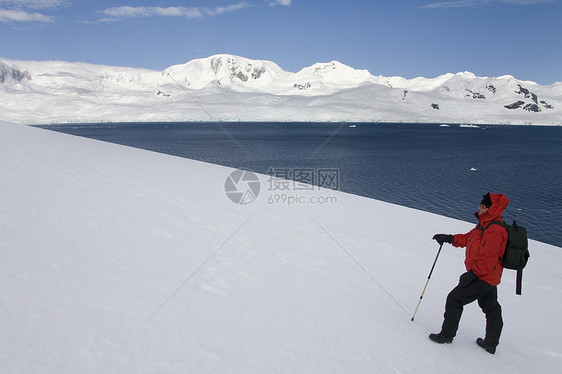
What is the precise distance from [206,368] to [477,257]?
132 inches

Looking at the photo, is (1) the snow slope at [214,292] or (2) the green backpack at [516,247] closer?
(1) the snow slope at [214,292]

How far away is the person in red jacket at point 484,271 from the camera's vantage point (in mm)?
4273

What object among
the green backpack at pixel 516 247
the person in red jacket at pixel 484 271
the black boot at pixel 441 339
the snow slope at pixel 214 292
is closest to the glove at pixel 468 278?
the person in red jacket at pixel 484 271

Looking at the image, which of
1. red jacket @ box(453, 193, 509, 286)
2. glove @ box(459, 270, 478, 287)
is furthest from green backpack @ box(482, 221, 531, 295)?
glove @ box(459, 270, 478, 287)

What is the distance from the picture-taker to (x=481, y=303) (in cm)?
469

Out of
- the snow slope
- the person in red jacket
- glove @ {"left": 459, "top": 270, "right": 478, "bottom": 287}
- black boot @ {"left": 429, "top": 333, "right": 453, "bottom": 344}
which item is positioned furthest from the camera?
black boot @ {"left": 429, "top": 333, "right": 453, "bottom": 344}

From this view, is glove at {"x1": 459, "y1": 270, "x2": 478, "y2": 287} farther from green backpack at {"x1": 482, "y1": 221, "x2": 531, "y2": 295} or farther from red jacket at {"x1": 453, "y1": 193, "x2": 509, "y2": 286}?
green backpack at {"x1": 482, "y1": 221, "x2": 531, "y2": 295}

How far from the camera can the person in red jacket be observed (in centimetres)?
427

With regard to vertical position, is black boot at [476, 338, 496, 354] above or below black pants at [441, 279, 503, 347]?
below

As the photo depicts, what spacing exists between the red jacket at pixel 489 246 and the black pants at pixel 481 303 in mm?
194

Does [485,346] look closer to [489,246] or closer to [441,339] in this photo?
[441,339]

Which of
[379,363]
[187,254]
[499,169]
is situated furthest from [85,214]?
[499,169]

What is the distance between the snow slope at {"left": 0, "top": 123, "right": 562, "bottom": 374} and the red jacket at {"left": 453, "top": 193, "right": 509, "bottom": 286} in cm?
109

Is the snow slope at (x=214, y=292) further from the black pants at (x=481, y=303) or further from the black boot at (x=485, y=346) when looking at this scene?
the black pants at (x=481, y=303)
